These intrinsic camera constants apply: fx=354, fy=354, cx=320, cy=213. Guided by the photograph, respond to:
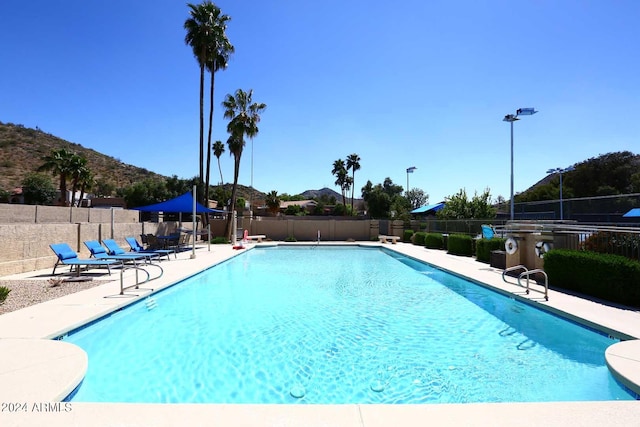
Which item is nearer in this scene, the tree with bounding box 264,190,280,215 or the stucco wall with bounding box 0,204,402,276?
the stucco wall with bounding box 0,204,402,276

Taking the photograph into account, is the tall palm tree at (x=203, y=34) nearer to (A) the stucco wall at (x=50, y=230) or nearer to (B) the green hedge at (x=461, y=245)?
(A) the stucco wall at (x=50, y=230)

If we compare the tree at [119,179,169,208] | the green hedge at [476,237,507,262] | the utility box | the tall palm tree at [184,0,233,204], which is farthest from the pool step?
the tree at [119,179,169,208]

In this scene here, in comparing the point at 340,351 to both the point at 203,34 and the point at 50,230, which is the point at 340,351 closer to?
the point at 50,230

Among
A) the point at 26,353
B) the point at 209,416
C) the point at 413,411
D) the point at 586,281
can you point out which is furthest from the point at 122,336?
the point at 586,281

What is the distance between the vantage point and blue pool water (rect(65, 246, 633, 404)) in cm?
404

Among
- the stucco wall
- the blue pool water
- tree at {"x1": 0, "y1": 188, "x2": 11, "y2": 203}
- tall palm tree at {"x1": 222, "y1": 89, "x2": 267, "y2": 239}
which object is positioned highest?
tall palm tree at {"x1": 222, "y1": 89, "x2": 267, "y2": 239}

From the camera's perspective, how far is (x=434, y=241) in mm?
20016

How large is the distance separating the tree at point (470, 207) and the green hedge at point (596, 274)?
1313 cm

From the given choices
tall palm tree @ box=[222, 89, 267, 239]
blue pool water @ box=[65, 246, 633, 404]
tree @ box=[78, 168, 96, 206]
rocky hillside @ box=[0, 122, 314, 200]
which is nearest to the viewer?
blue pool water @ box=[65, 246, 633, 404]

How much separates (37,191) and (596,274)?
51.8 m

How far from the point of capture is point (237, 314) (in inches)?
280

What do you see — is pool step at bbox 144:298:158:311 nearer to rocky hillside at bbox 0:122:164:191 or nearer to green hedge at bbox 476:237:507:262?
green hedge at bbox 476:237:507:262

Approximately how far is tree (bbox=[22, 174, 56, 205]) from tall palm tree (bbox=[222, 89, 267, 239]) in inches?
1155

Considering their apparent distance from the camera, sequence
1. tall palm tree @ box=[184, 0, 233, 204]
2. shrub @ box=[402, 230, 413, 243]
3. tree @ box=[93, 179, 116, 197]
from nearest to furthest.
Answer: tall palm tree @ box=[184, 0, 233, 204], shrub @ box=[402, 230, 413, 243], tree @ box=[93, 179, 116, 197]
